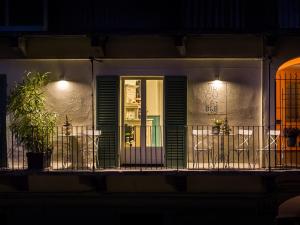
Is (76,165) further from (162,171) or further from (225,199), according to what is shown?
(225,199)

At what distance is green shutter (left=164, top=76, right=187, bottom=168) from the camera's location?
16.8 meters

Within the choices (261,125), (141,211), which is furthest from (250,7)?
(141,211)

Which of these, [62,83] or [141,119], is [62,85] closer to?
[62,83]

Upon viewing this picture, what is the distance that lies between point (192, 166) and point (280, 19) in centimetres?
396

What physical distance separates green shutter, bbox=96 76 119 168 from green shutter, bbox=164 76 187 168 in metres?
1.18

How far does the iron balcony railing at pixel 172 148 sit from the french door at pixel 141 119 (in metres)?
0.03

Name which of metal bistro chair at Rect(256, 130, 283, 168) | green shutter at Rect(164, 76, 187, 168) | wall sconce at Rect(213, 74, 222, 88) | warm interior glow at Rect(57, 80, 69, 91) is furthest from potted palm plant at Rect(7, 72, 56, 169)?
metal bistro chair at Rect(256, 130, 283, 168)

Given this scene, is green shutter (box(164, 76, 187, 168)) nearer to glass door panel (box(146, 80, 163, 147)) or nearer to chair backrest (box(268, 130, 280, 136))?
glass door panel (box(146, 80, 163, 147))

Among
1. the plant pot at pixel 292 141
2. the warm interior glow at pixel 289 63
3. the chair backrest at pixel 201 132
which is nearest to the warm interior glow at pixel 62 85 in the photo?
the chair backrest at pixel 201 132

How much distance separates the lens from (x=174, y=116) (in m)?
16.8

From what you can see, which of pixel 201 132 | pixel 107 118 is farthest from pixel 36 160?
pixel 201 132

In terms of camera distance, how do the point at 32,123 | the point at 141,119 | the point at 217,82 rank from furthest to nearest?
the point at 141,119 < the point at 217,82 < the point at 32,123

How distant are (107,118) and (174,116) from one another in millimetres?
1551

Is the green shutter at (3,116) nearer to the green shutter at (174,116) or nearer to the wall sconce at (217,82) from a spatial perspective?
the green shutter at (174,116)
